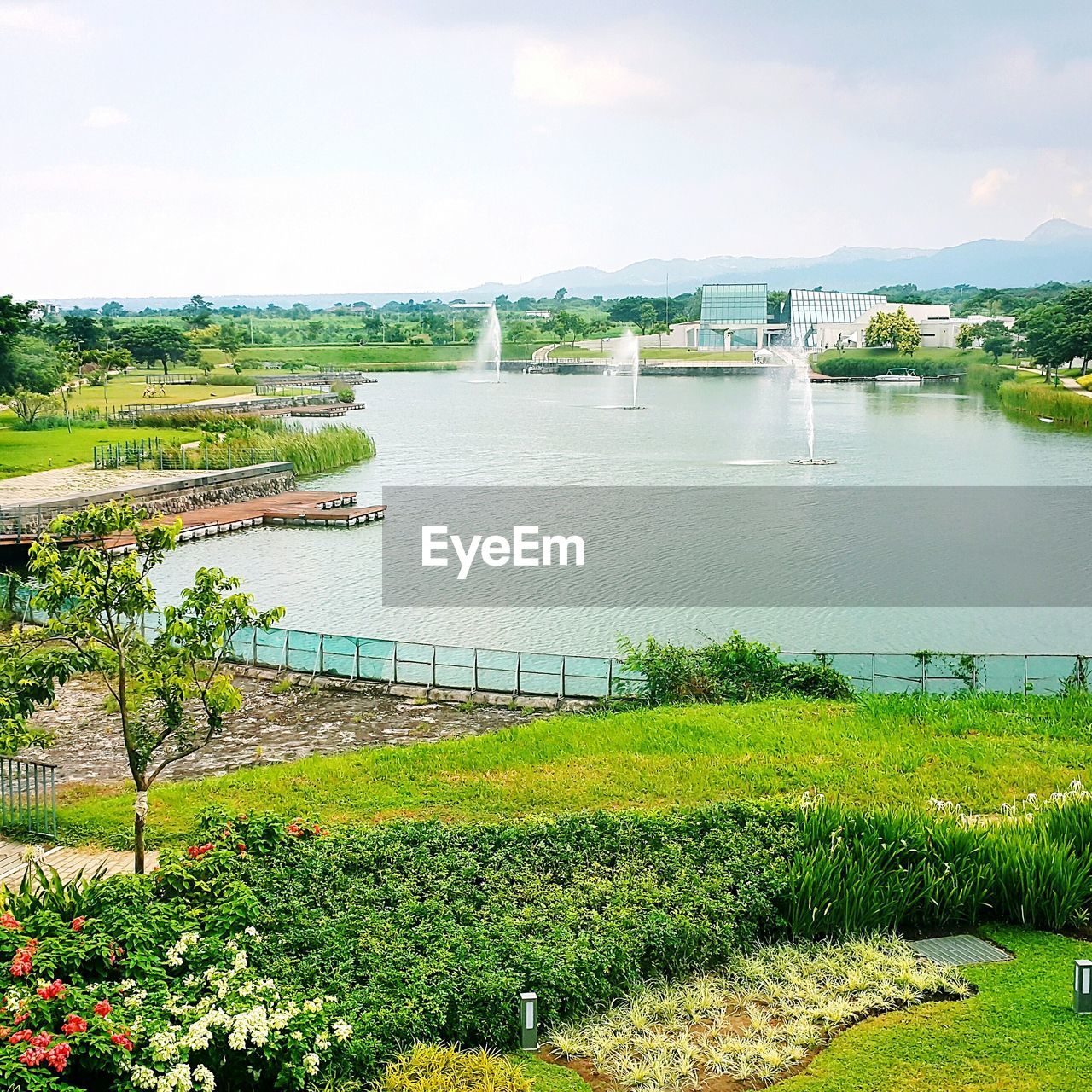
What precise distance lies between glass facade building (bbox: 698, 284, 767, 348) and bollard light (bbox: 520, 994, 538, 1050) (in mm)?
160180

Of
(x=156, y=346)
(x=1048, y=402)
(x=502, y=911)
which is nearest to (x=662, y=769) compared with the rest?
(x=502, y=911)

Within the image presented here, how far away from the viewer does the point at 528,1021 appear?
802 centimetres

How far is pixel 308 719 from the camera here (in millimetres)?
17938

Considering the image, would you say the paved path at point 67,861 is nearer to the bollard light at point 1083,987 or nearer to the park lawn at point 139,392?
the bollard light at point 1083,987

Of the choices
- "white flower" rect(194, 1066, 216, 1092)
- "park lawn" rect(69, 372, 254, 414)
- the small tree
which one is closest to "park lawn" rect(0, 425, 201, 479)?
"park lawn" rect(69, 372, 254, 414)

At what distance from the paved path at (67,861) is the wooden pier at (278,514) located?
24.9m

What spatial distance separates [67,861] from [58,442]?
4227cm

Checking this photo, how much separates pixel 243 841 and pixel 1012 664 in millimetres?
12678

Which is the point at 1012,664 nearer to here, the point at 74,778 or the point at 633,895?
the point at 633,895

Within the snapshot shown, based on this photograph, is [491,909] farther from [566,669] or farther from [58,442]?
[58,442]

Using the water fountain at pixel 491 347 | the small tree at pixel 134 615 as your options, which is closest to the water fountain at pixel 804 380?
the water fountain at pixel 491 347

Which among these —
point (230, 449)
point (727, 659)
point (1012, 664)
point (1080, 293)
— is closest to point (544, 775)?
point (727, 659)

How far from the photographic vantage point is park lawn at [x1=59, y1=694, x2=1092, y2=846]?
13047 millimetres
